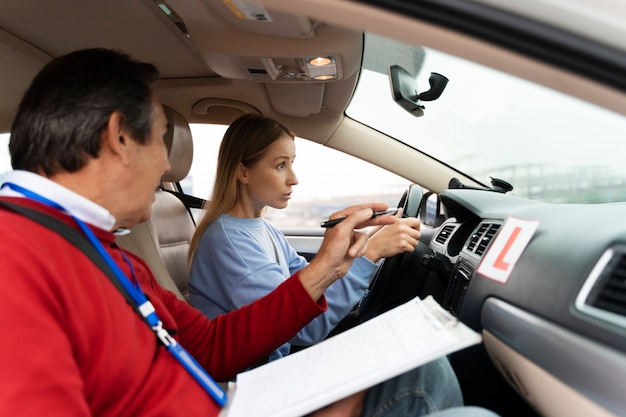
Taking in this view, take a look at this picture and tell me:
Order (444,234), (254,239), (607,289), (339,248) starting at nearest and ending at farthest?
(607,289) → (339,248) → (254,239) → (444,234)

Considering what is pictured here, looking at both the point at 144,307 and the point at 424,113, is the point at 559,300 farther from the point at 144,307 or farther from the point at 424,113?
the point at 424,113

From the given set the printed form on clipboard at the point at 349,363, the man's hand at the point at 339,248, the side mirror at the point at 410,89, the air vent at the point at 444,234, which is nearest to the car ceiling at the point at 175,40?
the side mirror at the point at 410,89

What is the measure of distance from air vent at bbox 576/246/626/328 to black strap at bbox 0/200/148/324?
682mm

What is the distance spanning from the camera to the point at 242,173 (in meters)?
1.70

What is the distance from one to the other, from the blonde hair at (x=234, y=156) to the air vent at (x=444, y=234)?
→ 630 mm

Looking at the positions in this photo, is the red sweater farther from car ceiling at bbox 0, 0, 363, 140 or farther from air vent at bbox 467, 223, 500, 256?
air vent at bbox 467, 223, 500, 256

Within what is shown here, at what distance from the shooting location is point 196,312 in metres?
1.21

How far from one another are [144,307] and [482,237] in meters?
0.91

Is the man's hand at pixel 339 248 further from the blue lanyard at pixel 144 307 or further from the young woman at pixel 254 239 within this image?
the blue lanyard at pixel 144 307

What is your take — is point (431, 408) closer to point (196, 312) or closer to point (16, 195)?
point (196, 312)

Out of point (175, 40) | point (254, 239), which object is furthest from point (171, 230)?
point (175, 40)

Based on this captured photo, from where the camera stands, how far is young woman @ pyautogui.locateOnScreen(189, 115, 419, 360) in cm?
145

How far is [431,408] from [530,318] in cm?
24

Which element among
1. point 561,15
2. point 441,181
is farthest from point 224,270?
point 561,15
